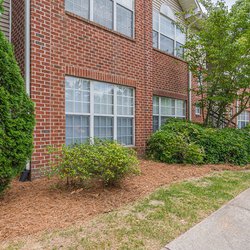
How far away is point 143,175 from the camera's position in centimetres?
588

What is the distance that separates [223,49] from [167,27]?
2.83 metres

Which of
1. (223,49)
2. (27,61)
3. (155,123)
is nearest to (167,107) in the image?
(155,123)

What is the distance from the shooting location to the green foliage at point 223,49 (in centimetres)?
835

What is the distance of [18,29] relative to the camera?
574 centimetres

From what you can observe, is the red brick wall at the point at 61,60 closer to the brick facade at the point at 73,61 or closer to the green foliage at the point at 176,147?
the brick facade at the point at 73,61

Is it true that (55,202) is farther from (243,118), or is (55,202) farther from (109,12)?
(243,118)

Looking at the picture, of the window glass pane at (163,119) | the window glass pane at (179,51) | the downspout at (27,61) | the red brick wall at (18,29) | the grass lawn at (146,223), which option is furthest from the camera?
the window glass pane at (179,51)

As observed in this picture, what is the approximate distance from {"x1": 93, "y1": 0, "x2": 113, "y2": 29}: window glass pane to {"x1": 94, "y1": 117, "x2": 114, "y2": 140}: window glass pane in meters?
2.82

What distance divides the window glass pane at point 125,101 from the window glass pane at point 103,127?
498 millimetres

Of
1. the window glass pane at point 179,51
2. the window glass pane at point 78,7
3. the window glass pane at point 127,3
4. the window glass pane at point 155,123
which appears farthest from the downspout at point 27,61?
the window glass pane at point 179,51

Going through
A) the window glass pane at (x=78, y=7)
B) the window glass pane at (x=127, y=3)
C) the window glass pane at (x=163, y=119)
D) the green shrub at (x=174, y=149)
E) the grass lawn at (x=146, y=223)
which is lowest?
the grass lawn at (x=146, y=223)

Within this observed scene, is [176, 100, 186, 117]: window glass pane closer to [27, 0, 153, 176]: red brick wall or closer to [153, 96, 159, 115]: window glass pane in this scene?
[153, 96, 159, 115]: window glass pane

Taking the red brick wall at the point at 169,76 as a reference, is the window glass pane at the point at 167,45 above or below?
above

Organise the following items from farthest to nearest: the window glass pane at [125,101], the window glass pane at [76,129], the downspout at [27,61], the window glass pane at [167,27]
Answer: the window glass pane at [167,27]
the window glass pane at [125,101]
the window glass pane at [76,129]
the downspout at [27,61]
